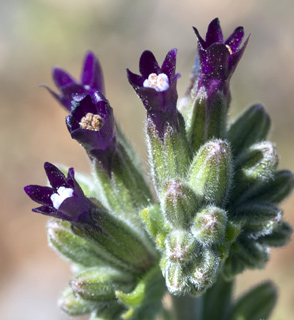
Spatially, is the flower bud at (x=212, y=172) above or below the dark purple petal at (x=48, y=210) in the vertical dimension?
below

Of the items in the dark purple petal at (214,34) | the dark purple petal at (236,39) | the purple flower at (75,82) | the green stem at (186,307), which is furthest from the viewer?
the green stem at (186,307)

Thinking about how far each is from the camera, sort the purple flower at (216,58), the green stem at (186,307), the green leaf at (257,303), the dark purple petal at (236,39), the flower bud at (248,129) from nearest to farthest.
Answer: the purple flower at (216,58) → the dark purple petal at (236,39) → the flower bud at (248,129) → the green stem at (186,307) → the green leaf at (257,303)

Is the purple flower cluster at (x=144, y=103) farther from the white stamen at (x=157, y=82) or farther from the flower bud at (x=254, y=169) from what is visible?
the flower bud at (x=254, y=169)

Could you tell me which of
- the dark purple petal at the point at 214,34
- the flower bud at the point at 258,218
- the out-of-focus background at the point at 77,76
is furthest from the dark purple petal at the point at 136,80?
the out-of-focus background at the point at 77,76

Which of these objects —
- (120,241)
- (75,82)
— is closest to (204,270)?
(120,241)

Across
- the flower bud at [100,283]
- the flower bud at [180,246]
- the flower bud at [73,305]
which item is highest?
the flower bud at [180,246]

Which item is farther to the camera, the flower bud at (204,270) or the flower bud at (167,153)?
the flower bud at (167,153)

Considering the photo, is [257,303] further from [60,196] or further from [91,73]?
[91,73]
